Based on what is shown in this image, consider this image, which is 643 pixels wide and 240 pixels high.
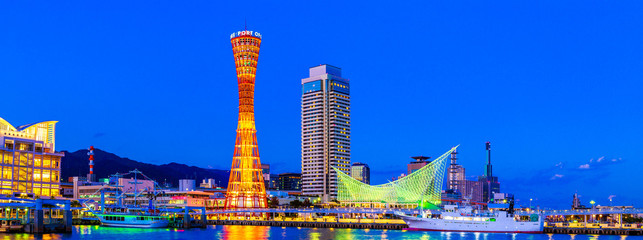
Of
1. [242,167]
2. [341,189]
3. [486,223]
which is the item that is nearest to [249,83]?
[242,167]

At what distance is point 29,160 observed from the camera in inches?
4724

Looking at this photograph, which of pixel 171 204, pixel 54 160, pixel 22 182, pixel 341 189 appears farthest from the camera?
pixel 341 189

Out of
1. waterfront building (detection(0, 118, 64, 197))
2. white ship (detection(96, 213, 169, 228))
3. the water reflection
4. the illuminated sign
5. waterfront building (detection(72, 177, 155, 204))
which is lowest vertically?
the water reflection

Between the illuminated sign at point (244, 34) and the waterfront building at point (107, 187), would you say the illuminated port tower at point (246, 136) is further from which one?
the waterfront building at point (107, 187)

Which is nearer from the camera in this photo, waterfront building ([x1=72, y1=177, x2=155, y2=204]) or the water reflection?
the water reflection

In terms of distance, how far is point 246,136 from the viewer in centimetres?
13275

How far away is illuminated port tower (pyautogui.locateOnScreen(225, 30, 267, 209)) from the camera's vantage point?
129500 mm

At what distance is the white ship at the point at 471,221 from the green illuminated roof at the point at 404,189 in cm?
1552

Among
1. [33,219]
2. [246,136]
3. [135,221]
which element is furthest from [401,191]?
[33,219]

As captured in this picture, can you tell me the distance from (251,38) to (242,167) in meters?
25.7

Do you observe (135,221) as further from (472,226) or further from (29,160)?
(472,226)

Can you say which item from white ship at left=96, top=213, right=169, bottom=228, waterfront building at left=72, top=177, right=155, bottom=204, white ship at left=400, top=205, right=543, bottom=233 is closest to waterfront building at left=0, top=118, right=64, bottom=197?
white ship at left=96, top=213, right=169, bottom=228

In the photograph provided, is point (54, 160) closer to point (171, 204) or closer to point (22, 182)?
point (22, 182)

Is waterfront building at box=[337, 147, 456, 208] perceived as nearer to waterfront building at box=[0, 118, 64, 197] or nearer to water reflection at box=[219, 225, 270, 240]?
water reflection at box=[219, 225, 270, 240]
